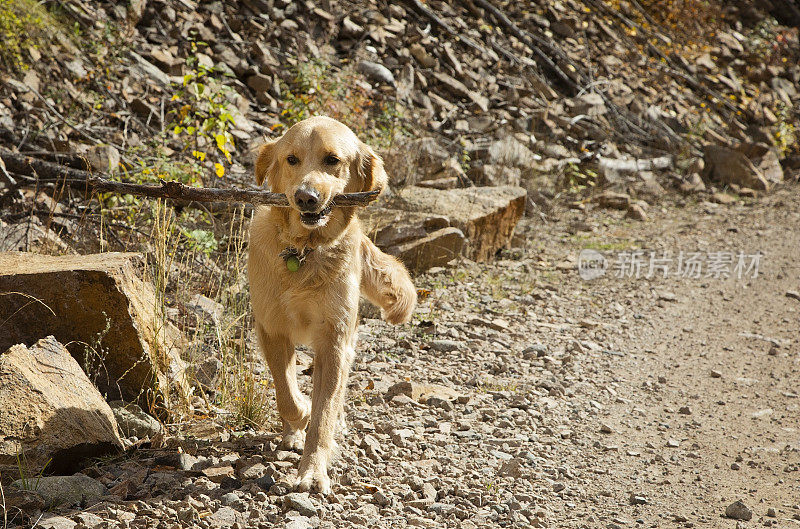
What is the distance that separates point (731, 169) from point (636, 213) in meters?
2.63

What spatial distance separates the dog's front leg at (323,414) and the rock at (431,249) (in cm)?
309

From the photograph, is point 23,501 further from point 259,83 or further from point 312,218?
point 259,83

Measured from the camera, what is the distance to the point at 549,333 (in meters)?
5.89

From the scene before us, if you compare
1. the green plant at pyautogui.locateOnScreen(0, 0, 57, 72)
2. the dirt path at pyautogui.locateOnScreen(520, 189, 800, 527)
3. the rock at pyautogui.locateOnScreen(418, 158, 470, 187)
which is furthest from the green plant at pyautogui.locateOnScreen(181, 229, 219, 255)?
the rock at pyautogui.locateOnScreen(418, 158, 470, 187)

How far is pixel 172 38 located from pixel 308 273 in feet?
21.3

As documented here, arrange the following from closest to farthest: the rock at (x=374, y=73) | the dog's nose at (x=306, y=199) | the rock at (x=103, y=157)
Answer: the dog's nose at (x=306, y=199) → the rock at (x=103, y=157) → the rock at (x=374, y=73)

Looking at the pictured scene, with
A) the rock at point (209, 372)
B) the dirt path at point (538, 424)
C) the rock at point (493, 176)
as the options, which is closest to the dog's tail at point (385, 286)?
the dirt path at point (538, 424)

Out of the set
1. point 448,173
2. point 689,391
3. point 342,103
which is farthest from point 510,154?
point 689,391

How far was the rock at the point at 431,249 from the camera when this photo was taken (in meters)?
6.61

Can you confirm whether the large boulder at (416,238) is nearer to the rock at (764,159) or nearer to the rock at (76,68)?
the rock at (76,68)

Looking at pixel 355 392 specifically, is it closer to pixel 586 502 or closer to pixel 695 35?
pixel 586 502

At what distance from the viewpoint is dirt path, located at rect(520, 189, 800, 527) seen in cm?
366

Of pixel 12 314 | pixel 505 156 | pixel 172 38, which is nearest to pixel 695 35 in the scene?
pixel 505 156

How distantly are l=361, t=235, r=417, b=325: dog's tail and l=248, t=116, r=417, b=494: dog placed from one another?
1.42 feet
